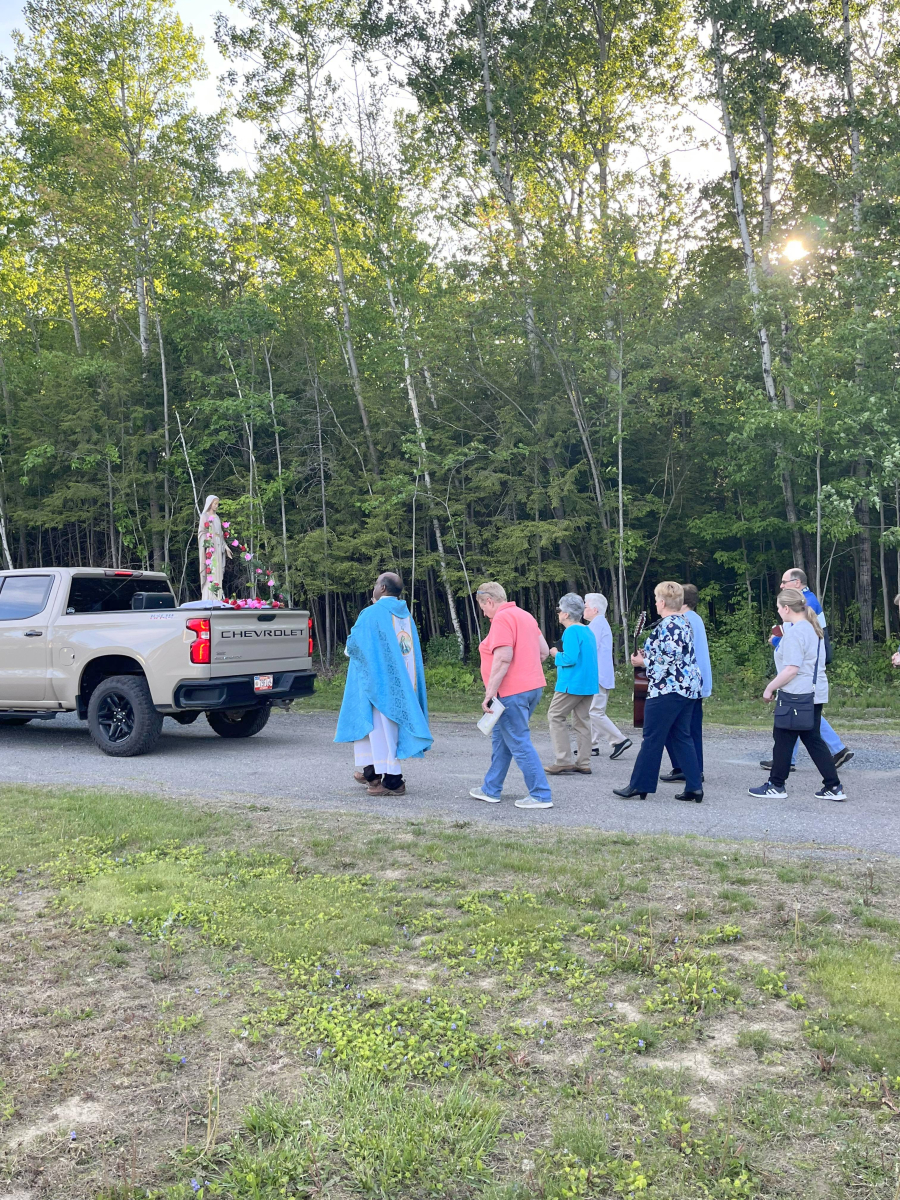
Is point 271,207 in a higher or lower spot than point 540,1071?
higher

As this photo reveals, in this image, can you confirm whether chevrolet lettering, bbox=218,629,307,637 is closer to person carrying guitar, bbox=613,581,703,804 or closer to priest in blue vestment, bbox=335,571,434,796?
priest in blue vestment, bbox=335,571,434,796

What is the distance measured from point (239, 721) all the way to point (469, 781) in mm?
4104

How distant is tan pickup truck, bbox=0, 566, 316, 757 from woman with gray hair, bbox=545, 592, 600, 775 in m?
3.31

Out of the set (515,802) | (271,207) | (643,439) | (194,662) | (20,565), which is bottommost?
(515,802)

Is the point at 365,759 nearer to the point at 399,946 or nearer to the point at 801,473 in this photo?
the point at 399,946

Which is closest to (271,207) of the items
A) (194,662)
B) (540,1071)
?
(194,662)

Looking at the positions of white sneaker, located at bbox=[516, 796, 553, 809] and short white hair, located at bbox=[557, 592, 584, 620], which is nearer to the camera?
white sneaker, located at bbox=[516, 796, 553, 809]

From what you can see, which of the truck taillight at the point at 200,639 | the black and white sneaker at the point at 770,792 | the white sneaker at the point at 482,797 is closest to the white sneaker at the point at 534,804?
the white sneaker at the point at 482,797

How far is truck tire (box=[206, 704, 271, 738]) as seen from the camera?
11.3 metres

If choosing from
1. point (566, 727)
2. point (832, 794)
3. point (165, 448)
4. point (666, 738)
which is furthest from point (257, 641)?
point (165, 448)

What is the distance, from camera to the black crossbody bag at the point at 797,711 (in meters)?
7.29

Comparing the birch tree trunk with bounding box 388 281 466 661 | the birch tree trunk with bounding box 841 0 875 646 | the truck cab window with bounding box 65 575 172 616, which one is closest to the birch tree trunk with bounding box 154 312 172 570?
the birch tree trunk with bounding box 388 281 466 661

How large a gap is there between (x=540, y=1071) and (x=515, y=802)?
172 inches

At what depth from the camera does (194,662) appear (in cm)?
955
